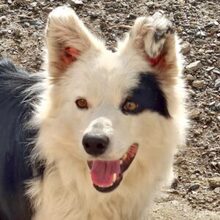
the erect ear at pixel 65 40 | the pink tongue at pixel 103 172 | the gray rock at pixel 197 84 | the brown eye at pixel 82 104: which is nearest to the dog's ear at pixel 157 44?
the erect ear at pixel 65 40

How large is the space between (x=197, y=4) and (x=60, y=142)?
3360mm

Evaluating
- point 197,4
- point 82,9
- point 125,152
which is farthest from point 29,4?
point 125,152

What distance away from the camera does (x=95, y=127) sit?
11.9 feet

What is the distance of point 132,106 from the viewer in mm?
3807

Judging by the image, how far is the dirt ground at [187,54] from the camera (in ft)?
16.5

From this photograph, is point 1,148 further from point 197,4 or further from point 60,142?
point 197,4

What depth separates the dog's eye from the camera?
3.80m

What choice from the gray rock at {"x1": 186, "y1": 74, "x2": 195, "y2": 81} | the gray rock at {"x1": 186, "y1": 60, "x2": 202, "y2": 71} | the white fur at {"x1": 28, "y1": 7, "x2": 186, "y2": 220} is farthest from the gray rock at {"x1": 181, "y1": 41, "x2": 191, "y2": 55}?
the white fur at {"x1": 28, "y1": 7, "x2": 186, "y2": 220}

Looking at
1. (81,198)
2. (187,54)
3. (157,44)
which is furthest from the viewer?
(187,54)

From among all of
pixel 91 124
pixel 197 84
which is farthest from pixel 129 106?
pixel 197 84

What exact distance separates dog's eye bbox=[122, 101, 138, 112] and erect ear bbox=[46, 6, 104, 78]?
0.43 meters

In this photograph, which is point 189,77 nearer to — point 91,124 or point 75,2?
point 75,2

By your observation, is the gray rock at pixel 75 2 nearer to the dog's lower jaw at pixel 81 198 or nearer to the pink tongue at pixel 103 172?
the dog's lower jaw at pixel 81 198

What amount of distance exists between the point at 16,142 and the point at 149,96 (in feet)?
3.02
